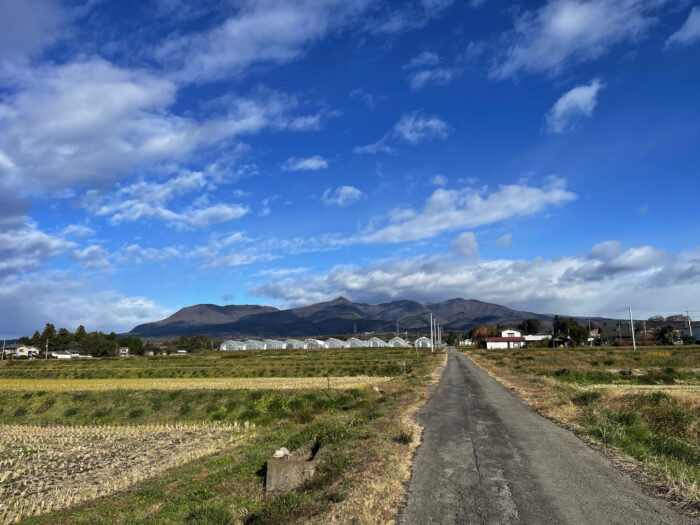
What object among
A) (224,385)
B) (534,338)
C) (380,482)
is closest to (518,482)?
(380,482)

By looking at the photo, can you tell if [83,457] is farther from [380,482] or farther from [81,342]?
[81,342]

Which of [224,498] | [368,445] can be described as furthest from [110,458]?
[368,445]

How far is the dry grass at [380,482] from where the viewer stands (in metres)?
8.59

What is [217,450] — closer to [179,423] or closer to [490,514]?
[179,423]

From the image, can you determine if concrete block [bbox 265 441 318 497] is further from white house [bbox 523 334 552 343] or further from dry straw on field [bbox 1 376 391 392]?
white house [bbox 523 334 552 343]

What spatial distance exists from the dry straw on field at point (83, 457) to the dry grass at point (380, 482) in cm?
953

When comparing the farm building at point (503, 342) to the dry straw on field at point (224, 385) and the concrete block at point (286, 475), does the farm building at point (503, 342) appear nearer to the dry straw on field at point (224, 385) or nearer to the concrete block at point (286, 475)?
the dry straw on field at point (224, 385)

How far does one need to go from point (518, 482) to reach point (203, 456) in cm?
1439

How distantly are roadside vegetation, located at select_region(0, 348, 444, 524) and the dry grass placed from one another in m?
0.03

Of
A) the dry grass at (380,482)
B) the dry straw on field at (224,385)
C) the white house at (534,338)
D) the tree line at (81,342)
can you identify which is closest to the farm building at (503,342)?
the white house at (534,338)

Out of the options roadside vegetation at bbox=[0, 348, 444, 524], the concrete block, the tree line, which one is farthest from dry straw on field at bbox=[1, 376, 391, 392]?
the tree line

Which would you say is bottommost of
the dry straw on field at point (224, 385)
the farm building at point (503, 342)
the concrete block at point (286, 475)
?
the farm building at point (503, 342)

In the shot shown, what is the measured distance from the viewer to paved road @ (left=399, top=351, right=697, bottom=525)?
331 inches

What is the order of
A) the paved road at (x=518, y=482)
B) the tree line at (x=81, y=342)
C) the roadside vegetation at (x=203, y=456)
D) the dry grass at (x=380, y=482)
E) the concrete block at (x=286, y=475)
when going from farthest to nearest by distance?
the tree line at (x=81, y=342) < the concrete block at (x=286, y=475) < the roadside vegetation at (x=203, y=456) < the dry grass at (x=380, y=482) < the paved road at (x=518, y=482)
